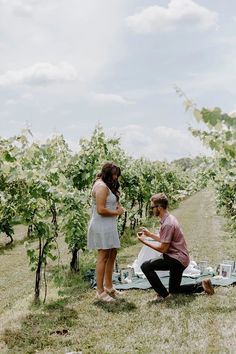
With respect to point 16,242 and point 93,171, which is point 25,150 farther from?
point 16,242

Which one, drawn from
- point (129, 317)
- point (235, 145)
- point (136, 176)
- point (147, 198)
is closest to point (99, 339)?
point (129, 317)

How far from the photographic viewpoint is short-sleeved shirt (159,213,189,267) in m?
6.62

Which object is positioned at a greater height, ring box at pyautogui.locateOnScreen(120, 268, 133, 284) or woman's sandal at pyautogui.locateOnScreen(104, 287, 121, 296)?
ring box at pyautogui.locateOnScreen(120, 268, 133, 284)

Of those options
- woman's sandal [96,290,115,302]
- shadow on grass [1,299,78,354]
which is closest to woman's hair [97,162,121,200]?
woman's sandal [96,290,115,302]

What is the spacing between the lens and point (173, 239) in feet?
22.1

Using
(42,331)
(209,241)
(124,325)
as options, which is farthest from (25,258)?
(124,325)

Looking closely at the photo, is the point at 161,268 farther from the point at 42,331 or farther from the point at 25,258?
the point at 25,258

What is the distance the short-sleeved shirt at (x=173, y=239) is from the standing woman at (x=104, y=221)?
622 mm

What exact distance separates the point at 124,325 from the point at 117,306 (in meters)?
0.80

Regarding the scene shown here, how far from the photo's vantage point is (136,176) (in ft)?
60.3

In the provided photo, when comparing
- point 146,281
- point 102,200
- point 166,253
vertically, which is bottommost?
point 146,281

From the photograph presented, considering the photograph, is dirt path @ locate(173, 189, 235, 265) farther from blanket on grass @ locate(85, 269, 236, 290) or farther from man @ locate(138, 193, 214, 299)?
man @ locate(138, 193, 214, 299)

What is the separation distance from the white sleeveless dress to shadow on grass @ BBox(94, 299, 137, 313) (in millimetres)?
736

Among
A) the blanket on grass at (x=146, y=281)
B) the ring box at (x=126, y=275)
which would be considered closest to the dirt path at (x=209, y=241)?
the blanket on grass at (x=146, y=281)
